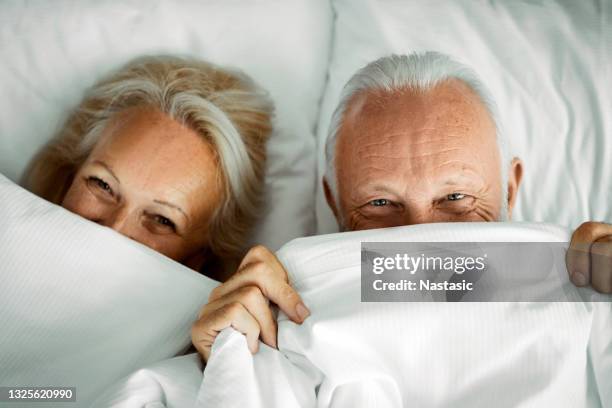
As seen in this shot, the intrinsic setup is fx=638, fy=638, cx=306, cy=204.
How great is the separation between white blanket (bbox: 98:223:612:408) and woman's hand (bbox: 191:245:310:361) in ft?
0.06

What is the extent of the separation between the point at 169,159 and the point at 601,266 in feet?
2.62

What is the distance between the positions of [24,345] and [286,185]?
681 mm

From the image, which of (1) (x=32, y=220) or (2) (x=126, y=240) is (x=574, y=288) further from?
(1) (x=32, y=220)

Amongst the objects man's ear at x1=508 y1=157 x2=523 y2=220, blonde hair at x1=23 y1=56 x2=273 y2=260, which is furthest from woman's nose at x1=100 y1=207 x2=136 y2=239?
man's ear at x1=508 y1=157 x2=523 y2=220

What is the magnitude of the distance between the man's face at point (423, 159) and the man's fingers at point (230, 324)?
1.22 ft

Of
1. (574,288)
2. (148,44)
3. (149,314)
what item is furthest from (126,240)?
(574,288)

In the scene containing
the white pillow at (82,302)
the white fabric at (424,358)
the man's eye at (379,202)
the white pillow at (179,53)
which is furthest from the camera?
the white pillow at (179,53)

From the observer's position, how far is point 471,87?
124cm

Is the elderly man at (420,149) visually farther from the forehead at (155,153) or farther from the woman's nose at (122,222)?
the woman's nose at (122,222)

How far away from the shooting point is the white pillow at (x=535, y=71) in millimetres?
1439

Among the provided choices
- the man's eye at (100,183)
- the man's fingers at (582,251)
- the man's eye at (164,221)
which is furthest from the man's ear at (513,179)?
the man's eye at (100,183)

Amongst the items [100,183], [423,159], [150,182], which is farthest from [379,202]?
[100,183]

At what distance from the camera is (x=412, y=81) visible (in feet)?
3.97

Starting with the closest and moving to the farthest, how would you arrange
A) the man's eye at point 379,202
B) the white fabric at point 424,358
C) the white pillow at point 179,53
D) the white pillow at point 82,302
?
the white fabric at point 424,358 → the white pillow at point 82,302 → the man's eye at point 379,202 → the white pillow at point 179,53
